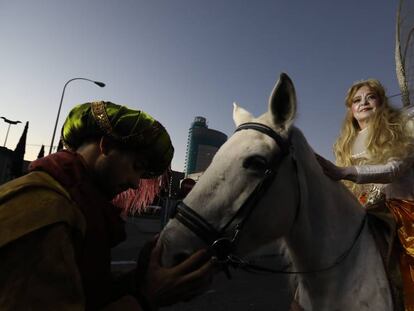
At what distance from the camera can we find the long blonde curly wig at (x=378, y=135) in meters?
2.76

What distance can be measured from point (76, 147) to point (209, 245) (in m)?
0.90

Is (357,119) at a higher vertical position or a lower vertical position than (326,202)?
higher

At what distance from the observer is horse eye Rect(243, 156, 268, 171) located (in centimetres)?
196

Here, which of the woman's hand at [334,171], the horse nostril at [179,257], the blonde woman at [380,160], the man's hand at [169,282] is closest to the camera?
the man's hand at [169,282]

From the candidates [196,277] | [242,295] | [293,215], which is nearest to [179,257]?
[196,277]

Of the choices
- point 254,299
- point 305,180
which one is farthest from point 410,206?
point 254,299

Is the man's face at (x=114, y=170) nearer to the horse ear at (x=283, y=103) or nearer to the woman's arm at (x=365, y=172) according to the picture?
the horse ear at (x=283, y=103)

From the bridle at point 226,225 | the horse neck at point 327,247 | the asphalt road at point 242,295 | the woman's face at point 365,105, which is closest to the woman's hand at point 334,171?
the horse neck at point 327,247

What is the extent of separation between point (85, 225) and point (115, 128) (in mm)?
546

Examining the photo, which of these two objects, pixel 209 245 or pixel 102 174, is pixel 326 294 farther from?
pixel 102 174

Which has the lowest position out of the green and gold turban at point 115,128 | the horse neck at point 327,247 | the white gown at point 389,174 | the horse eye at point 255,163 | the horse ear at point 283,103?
the horse neck at point 327,247

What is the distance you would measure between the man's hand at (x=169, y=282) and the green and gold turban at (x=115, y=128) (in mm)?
587

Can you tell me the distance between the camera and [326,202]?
7.46 ft

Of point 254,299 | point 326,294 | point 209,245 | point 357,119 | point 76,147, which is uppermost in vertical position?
point 357,119
